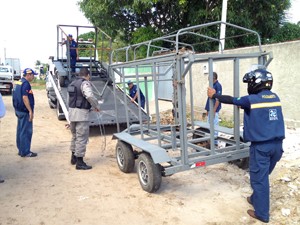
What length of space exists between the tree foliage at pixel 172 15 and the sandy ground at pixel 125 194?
8889 mm

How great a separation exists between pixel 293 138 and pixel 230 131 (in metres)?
1.91

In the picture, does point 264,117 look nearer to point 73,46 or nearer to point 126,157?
point 126,157

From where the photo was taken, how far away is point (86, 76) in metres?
5.48

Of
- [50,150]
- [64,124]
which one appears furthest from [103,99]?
[50,150]

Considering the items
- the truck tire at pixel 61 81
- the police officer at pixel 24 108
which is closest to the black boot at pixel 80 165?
the police officer at pixel 24 108

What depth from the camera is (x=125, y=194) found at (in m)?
4.49

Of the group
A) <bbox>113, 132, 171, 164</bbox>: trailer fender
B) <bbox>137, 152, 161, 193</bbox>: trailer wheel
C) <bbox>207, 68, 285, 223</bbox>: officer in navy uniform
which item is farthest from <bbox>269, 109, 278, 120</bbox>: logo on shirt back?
<bbox>137, 152, 161, 193</bbox>: trailer wheel

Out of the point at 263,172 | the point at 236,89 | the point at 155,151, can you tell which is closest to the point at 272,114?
the point at 263,172

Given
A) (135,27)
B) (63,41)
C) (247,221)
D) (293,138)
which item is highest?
(135,27)

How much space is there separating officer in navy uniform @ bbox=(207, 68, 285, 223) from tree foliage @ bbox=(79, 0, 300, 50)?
10118 millimetres

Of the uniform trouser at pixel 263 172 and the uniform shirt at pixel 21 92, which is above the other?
the uniform shirt at pixel 21 92

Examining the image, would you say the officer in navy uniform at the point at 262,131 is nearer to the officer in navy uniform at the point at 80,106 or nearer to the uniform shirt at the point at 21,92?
the officer in navy uniform at the point at 80,106

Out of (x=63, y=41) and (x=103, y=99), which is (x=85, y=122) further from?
(x=63, y=41)

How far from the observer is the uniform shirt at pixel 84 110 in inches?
207
